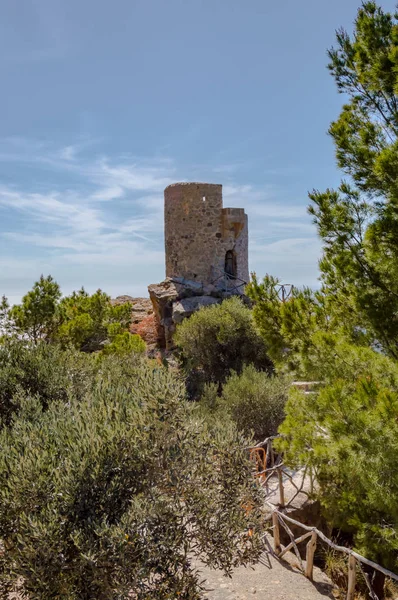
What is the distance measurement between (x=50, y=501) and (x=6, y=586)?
0.70 metres

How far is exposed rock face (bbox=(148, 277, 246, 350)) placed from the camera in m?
16.9

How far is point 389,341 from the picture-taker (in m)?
5.46

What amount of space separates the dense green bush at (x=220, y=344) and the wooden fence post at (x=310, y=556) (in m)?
8.18

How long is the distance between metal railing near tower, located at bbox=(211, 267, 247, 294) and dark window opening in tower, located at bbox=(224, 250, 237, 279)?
341 mm

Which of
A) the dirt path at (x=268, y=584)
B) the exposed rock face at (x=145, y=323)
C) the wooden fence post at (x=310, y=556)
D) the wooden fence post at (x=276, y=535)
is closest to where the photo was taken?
the dirt path at (x=268, y=584)

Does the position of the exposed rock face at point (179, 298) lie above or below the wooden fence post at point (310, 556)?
above

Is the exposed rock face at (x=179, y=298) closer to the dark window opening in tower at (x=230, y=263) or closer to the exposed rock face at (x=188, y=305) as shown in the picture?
the exposed rock face at (x=188, y=305)

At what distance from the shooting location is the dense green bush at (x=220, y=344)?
13891 millimetres

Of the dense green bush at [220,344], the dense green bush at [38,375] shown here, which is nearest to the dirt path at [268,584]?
the dense green bush at [38,375]

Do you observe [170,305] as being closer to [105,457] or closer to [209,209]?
[209,209]

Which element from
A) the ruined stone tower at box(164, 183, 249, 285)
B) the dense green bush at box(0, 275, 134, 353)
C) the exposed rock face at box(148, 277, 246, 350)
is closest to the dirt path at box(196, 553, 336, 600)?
the dense green bush at box(0, 275, 134, 353)

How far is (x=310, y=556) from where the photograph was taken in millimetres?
5371

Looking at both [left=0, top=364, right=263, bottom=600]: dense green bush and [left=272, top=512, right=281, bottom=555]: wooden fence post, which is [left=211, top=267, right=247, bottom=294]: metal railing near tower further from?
[left=0, top=364, right=263, bottom=600]: dense green bush

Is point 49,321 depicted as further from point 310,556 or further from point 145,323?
point 310,556
